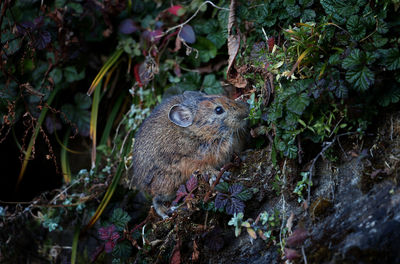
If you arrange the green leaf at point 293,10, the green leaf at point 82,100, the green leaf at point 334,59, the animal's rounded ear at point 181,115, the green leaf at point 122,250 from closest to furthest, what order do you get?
the green leaf at point 334,59, the green leaf at point 293,10, the green leaf at point 122,250, the animal's rounded ear at point 181,115, the green leaf at point 82,100

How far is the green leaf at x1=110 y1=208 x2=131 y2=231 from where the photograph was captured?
12.5 ft

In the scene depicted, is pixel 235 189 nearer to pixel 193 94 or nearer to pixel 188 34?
pixel 193 94

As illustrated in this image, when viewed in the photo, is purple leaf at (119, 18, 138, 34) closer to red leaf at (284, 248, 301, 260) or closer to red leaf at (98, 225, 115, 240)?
red leaf at (98, 225, 115, 240)

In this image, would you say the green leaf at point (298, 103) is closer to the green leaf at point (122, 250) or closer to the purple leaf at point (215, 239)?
the purple leaf at point (215, 239)

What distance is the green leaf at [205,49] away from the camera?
4625mm

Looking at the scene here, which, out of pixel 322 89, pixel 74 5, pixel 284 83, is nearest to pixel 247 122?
pixel 284 83

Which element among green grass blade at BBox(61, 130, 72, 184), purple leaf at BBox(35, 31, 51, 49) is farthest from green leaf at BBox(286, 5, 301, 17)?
green grass blade at BBox(61, 130, 72, 184)

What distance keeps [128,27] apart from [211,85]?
1287 mm

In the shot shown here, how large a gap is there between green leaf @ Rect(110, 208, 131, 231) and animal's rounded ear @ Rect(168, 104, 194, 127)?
1.00m

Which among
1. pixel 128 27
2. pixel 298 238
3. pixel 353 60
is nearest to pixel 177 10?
pixel 128 27

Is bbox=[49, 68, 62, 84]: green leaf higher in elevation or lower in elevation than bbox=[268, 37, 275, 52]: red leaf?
lower

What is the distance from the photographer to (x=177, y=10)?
465cm

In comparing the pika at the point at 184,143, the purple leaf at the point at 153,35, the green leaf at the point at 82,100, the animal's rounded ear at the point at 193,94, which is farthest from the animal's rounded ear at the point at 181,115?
the green leaf at the point at 82,100

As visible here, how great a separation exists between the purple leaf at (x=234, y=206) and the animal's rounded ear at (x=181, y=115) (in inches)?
46.0
